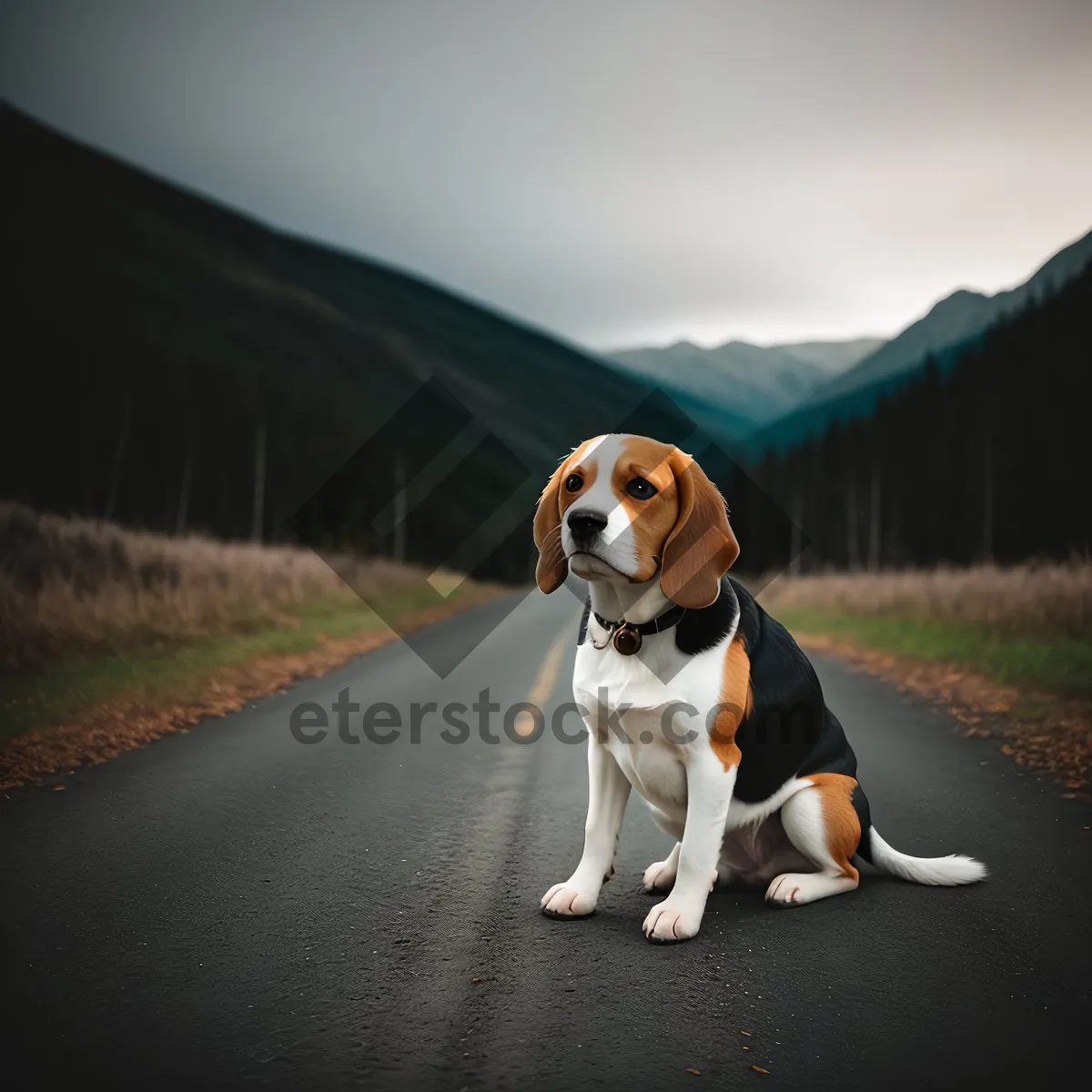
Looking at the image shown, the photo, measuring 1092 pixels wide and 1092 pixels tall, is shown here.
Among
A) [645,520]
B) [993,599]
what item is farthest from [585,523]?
[993,599]

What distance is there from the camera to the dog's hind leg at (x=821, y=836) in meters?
3.30

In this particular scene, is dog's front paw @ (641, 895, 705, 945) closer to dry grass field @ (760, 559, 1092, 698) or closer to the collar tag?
the collar tag

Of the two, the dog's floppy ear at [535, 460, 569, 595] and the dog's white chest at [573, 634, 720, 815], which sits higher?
the dog's floppy ear at [535, 460, 569, 595]

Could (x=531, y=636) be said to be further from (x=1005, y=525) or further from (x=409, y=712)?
(x=1005, y=525)

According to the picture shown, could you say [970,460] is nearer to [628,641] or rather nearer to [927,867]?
[927,867]

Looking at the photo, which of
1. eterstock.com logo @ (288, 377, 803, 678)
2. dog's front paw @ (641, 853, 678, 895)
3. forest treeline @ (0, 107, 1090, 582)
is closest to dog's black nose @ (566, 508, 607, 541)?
dog's front paw @ (641, 853, 678, 895)

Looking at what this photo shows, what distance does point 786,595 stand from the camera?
23.8 metres

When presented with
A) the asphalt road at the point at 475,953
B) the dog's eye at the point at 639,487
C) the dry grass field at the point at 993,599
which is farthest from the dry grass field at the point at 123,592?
the dry grass field at the point at 993,599

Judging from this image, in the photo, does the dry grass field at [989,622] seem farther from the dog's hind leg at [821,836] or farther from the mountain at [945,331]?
the mountain at [945,331]

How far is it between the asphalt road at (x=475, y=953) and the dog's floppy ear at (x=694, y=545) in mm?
1270

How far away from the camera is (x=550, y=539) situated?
10.5 ft

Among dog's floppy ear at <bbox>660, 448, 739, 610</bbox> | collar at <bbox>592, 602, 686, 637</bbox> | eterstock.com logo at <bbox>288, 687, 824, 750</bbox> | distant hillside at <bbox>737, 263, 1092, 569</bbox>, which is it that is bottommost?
eterstock.com logo at <bbox>288, 687, 824, 750</bbox>

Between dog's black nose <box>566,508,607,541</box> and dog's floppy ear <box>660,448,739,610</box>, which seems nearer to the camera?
dog's black nose <box>566,508,607,541</box>

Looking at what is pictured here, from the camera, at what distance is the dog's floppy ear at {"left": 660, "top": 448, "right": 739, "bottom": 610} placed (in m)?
2.97
